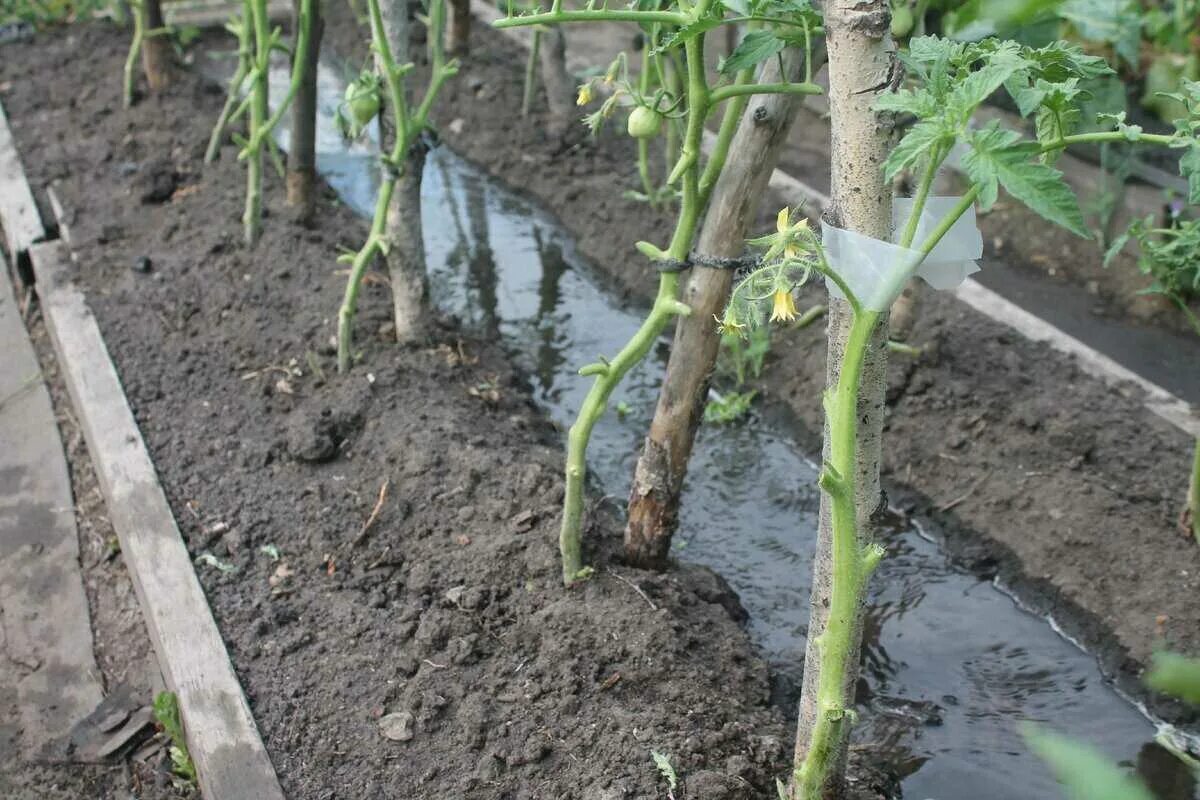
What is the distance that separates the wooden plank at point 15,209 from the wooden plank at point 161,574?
440 millimetres

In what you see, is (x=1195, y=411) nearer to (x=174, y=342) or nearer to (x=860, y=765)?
(x=860, y=765)

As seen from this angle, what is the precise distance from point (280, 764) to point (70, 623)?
1.07 meters

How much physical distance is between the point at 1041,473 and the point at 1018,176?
195cm

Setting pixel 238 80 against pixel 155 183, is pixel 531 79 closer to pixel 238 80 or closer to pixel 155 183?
pixel 238 80

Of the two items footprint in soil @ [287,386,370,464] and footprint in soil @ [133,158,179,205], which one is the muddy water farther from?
footprint in soil @ [133,158,179,205]

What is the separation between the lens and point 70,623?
9.69 ft

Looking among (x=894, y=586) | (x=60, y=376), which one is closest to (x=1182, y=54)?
(x=894, y=586)

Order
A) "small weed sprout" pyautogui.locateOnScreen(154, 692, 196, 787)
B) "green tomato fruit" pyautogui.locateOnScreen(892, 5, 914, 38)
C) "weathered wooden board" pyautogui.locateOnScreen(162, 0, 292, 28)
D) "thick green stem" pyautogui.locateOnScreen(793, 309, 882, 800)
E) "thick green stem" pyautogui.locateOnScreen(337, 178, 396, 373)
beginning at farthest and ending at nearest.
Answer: "weathered wooden board" pyautogui.locateOnScreen(162, 0, 292, 28) → "thick green stem" pyautogui.locateOnScreen(337, 178, 396, 373) → "green tomato fruit" pyautogui.locateOnScreen(892, 5, 914, 38) → "small weed sprout" pyautogui.locateOnScreen(154, 692, 196, 787) → "thick green stem" pyautogui.locateOnScreen(793, 309, 882, 800)

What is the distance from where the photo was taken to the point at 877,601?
9.54ft

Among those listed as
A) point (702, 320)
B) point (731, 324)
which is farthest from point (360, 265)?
point (731, 324)

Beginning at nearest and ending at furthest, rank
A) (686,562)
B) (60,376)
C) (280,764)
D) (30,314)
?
(280,764) → (686,562) → (60,376) → (30,314)

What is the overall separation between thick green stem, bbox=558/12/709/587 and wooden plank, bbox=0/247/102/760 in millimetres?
1224

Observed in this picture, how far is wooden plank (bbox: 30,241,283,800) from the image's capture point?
7.24 feet

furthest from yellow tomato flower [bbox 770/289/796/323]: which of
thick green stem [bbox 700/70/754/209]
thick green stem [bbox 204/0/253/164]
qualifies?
thick green stem [bbox 204/0/253/164]
